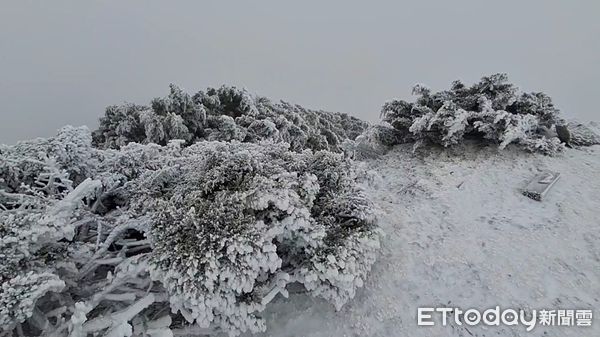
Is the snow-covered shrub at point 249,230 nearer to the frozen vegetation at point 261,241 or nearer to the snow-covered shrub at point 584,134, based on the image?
the frozen vegetation at point 261,241

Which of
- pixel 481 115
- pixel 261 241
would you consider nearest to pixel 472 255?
pixel 261 241

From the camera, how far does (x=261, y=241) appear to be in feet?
9.22

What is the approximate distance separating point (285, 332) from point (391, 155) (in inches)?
173

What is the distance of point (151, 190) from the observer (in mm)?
3641

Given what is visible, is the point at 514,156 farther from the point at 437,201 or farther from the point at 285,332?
the point at 285,332

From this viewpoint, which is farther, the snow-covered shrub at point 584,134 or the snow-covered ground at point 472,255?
the snow-covered shrub at point 584,134

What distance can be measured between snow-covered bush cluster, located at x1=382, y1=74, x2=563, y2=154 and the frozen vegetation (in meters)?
0.49

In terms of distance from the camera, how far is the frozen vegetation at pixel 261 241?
8.79ft

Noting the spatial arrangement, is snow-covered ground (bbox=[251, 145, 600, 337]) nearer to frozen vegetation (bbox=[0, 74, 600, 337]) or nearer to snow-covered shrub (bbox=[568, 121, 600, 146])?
frozen vegetation (bbox=[0, 74, 600, 337])

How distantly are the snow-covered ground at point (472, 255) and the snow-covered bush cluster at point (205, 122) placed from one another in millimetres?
2675

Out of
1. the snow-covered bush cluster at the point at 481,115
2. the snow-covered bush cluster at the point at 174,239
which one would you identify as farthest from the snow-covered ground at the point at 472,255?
the snow-covered bush cluster at the point at 481,115

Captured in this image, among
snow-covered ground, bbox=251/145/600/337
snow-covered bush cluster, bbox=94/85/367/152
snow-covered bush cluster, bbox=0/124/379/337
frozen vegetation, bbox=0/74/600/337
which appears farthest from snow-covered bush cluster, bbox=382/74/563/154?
snow-covered bush cluster, bbox=0/124/379/337

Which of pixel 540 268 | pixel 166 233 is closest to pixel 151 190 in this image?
pixel 166 233

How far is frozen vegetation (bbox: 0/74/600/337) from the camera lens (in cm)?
268
